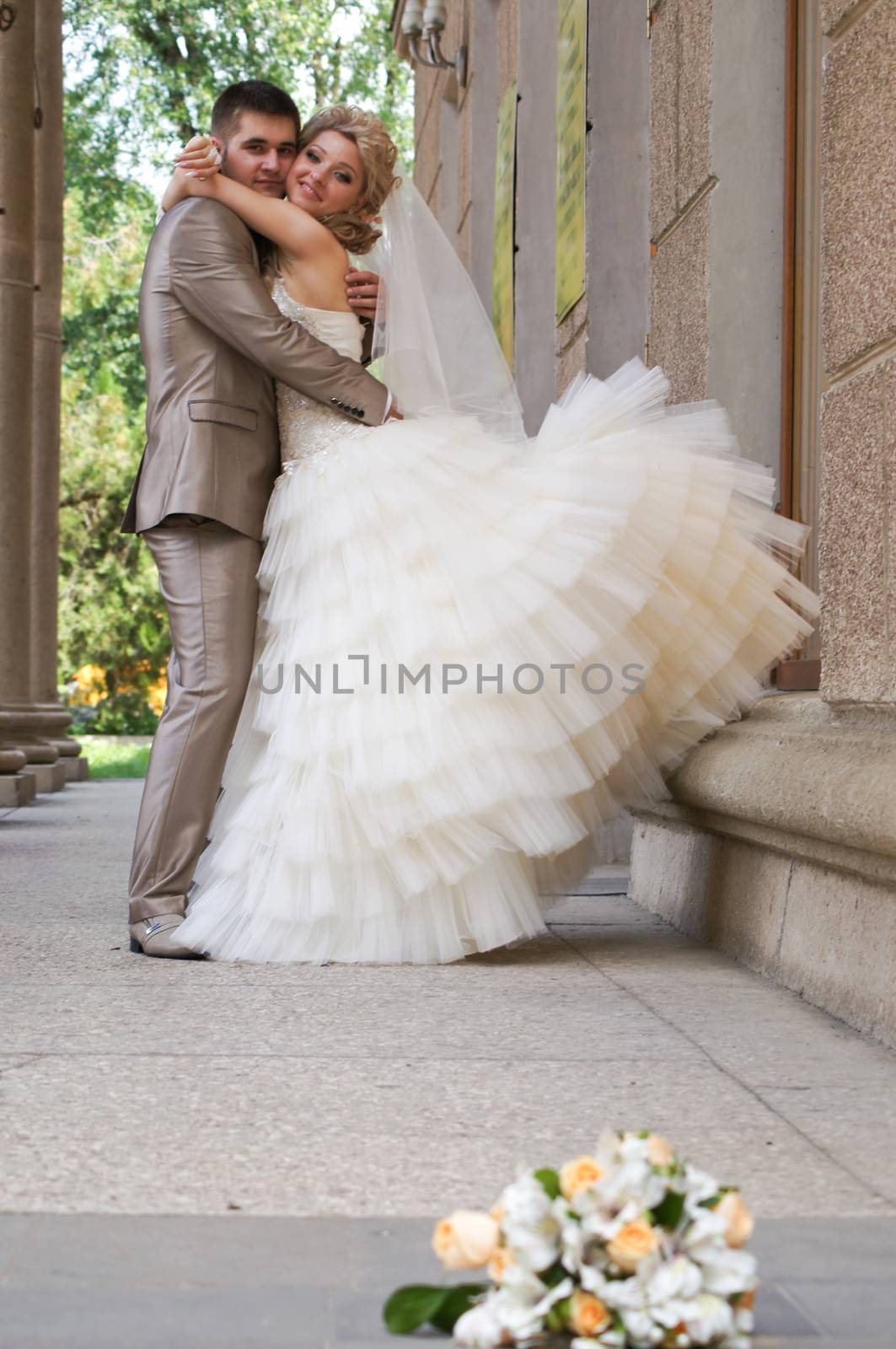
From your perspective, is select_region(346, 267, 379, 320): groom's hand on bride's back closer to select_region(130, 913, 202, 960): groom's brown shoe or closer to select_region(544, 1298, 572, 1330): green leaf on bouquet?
select_region(130, 913, 202, 960): groom's brown shoe

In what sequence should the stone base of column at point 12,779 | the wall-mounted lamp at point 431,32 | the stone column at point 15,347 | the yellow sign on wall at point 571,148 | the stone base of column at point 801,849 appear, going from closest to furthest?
Result: the stone base of column at point 801,849 < the yellow sign on wall at point 571,148 < the stone base of column at point 12,779 < the stone column at point 15,347 < the wall-mounted lamp at point 431,32

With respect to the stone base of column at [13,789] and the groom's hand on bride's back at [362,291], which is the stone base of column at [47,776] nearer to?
the stone base of column at [13,789]

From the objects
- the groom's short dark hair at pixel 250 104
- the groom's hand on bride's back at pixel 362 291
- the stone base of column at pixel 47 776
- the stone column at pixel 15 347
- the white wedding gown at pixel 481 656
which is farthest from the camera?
the stone base of column at pixel 47 776

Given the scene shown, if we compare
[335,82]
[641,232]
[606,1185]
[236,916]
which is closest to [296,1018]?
[236,916]

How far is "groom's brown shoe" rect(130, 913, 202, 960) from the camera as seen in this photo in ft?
14.8

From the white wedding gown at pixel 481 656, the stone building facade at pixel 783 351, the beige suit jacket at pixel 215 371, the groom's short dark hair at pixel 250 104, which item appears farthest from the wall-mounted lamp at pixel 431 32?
the white wedding gown at pixel 481 656

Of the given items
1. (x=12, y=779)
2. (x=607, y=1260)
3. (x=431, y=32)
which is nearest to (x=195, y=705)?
(x=607, y=1260)

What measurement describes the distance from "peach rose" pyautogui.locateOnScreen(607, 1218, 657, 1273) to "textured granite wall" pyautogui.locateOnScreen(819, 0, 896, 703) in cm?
215

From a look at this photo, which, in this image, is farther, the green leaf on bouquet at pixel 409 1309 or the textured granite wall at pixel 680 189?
the textured granite wall at pixel 680 189

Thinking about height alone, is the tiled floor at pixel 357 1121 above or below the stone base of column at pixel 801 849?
below

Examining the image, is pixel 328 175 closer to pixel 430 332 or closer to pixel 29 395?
pixel 430 332

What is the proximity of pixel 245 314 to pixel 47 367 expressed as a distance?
1167 cm

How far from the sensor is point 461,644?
4230 mm

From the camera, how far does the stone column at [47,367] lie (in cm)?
1548
